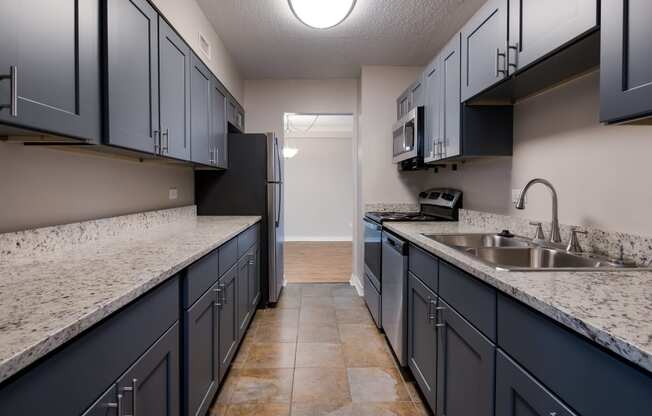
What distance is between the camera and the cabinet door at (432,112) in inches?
105

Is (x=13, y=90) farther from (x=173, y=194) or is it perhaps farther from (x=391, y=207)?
(x=391, y=207)

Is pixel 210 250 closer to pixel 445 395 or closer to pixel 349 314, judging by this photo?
pixel 445 395

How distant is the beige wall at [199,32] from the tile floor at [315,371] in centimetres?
219

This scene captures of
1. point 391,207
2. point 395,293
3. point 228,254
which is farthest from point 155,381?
point 391,207

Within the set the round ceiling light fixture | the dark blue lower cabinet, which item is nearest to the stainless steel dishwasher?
the dark blue lower cabinet

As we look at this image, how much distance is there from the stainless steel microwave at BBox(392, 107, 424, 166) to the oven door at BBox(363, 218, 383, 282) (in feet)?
2.13

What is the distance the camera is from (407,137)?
319 centimetres

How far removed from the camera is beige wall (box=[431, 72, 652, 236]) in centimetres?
141

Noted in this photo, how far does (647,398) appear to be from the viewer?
Answer: 0.63 meters

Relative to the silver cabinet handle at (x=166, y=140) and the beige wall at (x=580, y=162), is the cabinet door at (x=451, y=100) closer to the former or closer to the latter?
the beige wall at (x=580, y=162)

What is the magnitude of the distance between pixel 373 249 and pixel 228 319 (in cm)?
143

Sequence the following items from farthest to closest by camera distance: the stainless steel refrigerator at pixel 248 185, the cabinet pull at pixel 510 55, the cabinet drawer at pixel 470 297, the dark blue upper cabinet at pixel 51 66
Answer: the stainless steel refrigerator at pixel 248 185 < the cabinet pull at pixel 510 55 < the cabinet drawer at pixel 470 297 < the dark blue upper cabinet at pixel 51 66

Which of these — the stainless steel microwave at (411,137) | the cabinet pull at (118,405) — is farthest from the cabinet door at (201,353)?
the stainless steel microwave at (411,137)

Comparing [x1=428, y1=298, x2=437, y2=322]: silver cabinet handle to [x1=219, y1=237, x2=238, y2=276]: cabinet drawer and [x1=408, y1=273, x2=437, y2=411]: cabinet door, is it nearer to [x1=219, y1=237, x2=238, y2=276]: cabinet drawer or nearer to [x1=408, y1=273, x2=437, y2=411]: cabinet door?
[x1=408, y1=273, x2=437, y2=411]: cabinet door
